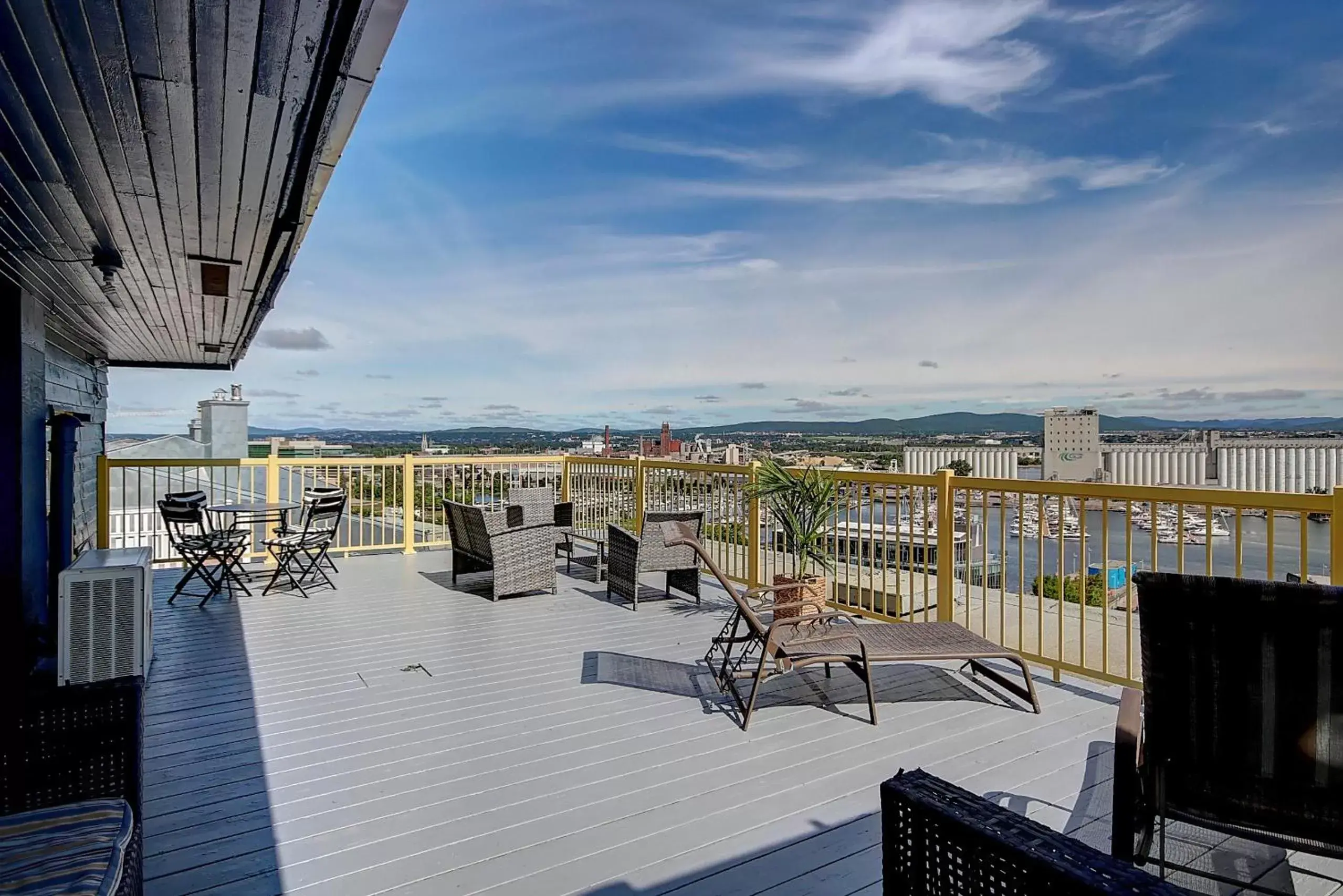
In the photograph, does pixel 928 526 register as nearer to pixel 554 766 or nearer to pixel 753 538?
pixel 753 538

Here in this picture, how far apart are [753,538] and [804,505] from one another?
1005mm

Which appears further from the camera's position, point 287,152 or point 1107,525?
point 1107,525

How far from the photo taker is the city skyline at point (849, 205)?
1333 cm

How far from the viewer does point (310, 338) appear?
2922cm

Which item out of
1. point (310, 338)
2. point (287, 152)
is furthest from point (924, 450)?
point (310, 338)

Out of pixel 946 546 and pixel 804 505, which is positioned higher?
pixel 804 505

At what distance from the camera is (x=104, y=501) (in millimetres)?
7004

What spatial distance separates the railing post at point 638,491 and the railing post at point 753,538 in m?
1.57

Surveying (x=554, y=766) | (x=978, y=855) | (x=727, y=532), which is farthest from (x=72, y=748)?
(x=727, y=532)

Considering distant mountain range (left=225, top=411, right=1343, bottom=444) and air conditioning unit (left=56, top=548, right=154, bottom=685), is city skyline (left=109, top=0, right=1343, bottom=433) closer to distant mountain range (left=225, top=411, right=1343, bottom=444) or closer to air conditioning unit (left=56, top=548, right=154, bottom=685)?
distant mountain range (left=225, top=411, right=1343, bottom=444)

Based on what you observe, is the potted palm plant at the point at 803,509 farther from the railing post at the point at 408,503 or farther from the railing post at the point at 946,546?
the railing post at the point at 408,503

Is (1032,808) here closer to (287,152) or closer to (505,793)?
(505,793)

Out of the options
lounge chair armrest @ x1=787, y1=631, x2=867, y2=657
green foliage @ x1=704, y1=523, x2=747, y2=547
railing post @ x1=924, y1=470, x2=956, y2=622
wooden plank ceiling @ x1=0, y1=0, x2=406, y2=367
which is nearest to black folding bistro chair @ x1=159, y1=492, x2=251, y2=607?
wooden plank ceiling @ x1=0, y1=0, x2=406, y2=367

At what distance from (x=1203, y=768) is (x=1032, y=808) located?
0.86m
